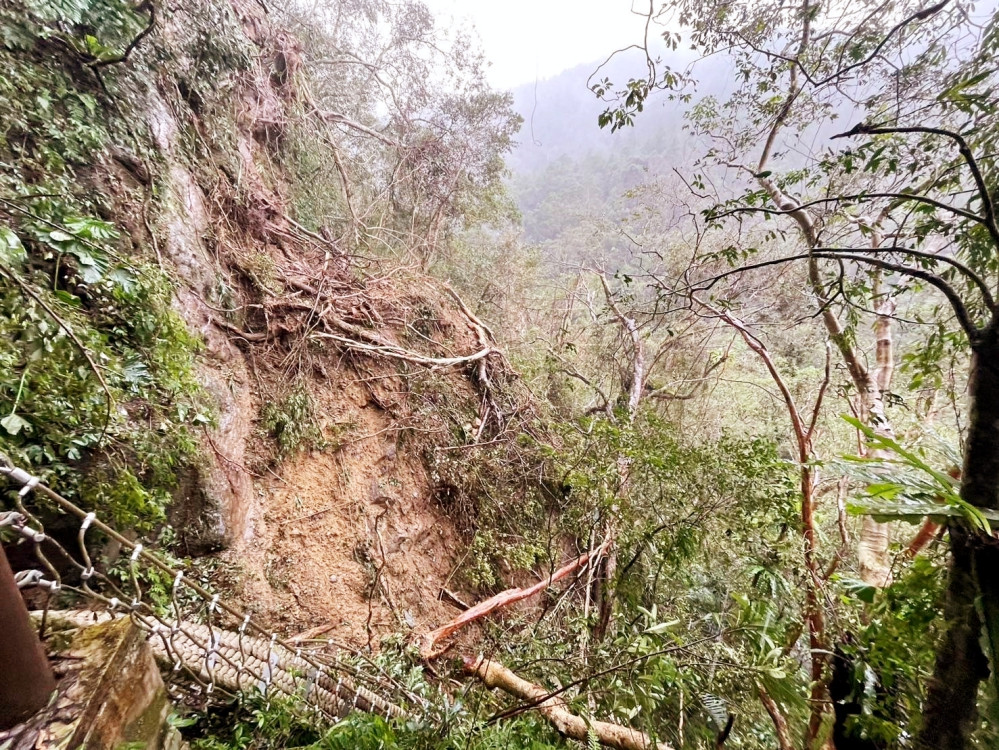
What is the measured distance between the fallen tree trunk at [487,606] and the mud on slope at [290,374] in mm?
449

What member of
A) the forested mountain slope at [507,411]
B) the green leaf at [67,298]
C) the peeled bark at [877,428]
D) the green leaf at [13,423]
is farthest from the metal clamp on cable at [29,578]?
the peeled bark at [877,428]

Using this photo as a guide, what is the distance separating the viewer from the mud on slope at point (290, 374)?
10.8 feet

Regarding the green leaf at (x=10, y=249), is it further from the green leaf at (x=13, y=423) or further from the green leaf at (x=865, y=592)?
the green leaf at (x=865, y=592)

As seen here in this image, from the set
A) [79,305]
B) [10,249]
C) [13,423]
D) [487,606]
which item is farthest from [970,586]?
[79,305]

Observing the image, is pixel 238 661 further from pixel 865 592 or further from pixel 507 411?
pixel 507 411

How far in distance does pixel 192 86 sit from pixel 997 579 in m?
6.38

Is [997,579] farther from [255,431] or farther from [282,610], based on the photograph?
[255,431]

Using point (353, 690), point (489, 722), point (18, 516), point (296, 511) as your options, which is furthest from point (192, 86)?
point (489, 722)

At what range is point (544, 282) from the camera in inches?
359

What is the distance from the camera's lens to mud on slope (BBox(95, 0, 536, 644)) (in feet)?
10.8

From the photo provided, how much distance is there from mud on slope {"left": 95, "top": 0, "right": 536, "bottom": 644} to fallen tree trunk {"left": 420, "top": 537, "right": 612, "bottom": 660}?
45 centimetres

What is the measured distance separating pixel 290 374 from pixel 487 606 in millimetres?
3133

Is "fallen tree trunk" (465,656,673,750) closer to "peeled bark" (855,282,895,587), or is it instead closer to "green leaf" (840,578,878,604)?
"green leaf" (840,578,878,604)

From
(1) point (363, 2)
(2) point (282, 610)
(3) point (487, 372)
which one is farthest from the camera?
(1) point (363, 2)
